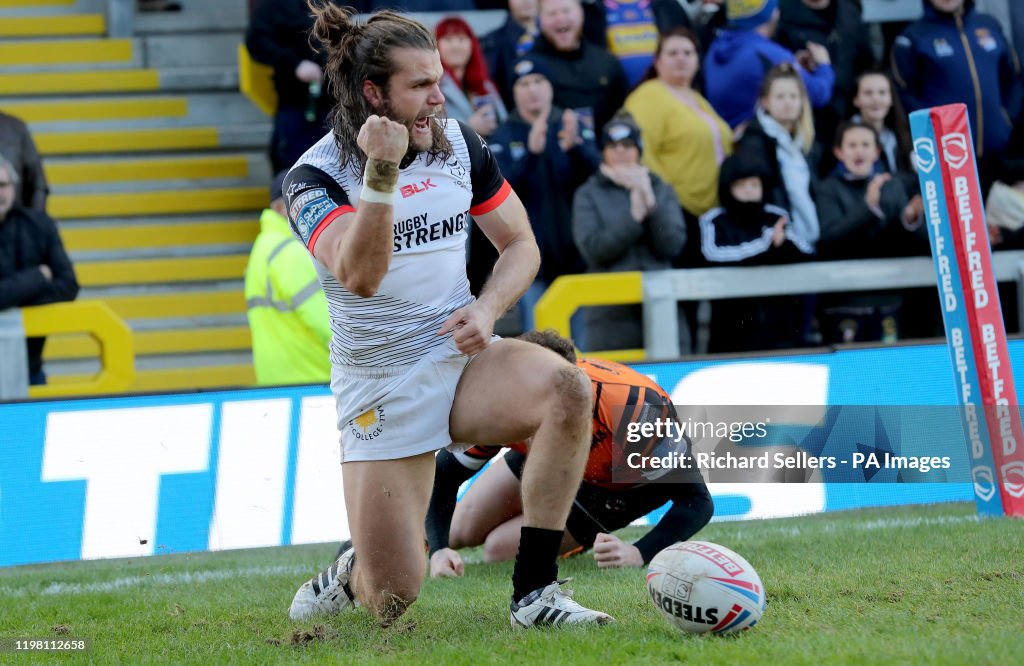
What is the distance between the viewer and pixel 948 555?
18.2 ft

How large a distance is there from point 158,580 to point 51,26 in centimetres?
960

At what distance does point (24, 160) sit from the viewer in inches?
419

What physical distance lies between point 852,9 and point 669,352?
3745mm

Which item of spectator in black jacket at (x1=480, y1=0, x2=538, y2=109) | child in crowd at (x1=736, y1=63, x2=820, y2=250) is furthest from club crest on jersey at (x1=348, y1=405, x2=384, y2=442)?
spectator in black jacket at (x1=480, y1=0, x2=538, y2=109)

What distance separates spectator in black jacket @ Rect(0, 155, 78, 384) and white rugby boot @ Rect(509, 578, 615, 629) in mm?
6164

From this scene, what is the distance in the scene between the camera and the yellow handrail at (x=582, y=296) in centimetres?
934

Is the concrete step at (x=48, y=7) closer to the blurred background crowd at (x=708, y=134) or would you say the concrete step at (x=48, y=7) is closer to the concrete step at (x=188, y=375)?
the blurred background crowd at (x=708, y=134)

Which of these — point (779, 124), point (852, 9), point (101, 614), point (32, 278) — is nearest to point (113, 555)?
point (101, 614)

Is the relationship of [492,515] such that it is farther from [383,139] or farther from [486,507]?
[383,139]

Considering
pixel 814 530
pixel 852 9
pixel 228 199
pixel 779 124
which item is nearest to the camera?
pixel 814 530

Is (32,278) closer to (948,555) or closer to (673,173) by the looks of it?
(673,173)

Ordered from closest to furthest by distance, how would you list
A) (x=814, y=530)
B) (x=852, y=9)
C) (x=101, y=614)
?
(x=101, y=614) < (x=814, y=530) < (x=852, y=9)

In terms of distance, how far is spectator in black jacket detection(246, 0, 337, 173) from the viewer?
35.9 feet

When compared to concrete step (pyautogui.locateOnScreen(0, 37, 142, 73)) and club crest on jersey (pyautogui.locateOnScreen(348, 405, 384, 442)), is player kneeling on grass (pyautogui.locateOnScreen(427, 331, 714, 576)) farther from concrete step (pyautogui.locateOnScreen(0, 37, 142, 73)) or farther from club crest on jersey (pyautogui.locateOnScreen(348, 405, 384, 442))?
concrete step (pyautogui.locateOnScreen(0, 37, 142, 73))
